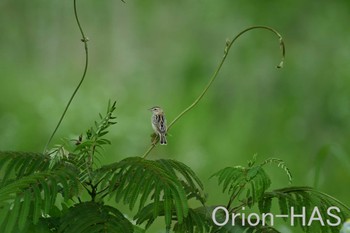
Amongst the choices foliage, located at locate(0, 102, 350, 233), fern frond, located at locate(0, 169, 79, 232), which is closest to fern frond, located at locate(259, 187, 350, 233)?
foliage, located at locate(0, 102, 350, 233)

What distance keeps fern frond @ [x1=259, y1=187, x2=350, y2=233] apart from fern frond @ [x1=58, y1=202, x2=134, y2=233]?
33 cm

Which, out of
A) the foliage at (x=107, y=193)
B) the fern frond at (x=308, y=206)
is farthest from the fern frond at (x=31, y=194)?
the fern frond at (x=308, y=206)

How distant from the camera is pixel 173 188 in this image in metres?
1.72

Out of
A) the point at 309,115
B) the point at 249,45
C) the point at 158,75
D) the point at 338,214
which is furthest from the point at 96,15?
the point at 338,214

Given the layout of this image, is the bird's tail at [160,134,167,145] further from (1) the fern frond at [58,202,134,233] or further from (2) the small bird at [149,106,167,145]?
(1) the fern frond at [58,202,134,233]

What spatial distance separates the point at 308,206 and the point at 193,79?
219 inches

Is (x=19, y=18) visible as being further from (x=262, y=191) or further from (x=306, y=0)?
(x=262, y=191)

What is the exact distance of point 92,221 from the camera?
5.65ft

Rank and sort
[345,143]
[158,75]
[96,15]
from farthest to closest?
1. [96,15]
2. [158,75]
3. [345,143]

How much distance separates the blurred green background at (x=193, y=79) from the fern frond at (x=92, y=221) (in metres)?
3.19

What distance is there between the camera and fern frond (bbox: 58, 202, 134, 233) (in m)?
1.71

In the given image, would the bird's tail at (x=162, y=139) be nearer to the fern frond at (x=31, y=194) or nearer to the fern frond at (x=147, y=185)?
the fern frond at (x=147, y=185)

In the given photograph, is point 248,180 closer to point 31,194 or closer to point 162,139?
point 162,139

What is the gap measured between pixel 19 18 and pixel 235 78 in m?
3.47
